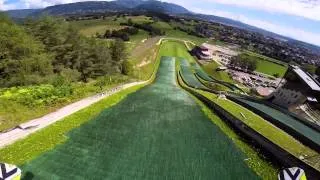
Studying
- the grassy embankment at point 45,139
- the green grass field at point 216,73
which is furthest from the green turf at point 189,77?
the grassy embankment at point 45,139

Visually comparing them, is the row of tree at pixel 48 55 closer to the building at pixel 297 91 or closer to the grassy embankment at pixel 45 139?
the grassy embankment at pixel 45 139

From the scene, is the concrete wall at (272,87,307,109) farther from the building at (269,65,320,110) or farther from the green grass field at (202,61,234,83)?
the green grass field at (202,61,234,83)

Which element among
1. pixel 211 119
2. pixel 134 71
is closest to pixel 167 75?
pixel 134 71

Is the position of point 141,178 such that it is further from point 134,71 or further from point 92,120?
point 134,71

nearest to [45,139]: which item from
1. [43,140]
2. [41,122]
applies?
[43,140]

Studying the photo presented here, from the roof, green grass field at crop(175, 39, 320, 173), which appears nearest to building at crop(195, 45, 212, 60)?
the roof

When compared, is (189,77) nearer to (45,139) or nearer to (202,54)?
(202,54)
